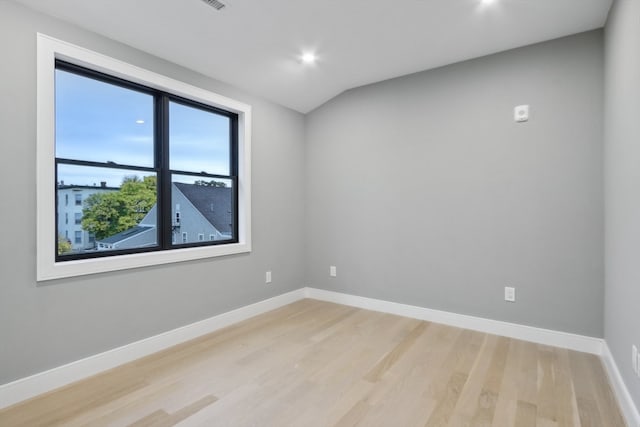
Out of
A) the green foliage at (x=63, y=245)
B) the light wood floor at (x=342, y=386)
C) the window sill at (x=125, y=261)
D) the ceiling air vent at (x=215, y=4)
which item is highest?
the ceiling air vent at (x=215, y=4)

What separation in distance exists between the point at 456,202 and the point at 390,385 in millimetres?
1889

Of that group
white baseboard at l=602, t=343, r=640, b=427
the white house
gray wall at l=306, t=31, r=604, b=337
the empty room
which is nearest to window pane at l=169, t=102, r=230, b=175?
the empty room

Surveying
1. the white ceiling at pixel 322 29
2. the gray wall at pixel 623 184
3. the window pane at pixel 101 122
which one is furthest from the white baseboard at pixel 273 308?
the white ceiling at pixel 322 29

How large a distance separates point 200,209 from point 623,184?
131 inches

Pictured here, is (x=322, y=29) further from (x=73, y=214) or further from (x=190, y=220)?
(x=73, y=214)

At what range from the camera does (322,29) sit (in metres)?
2.73

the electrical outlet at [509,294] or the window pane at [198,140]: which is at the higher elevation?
the window pane at [198,140]

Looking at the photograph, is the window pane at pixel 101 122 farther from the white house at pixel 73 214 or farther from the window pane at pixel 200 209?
the window pane at pixel 200 209

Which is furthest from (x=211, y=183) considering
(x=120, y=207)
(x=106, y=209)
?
(x=106, y=209)

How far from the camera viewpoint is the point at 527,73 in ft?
9.55

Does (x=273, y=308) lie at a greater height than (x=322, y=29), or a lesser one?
lesser

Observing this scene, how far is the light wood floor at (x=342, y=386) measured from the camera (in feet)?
6.09

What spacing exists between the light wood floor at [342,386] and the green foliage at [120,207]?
1.07 m

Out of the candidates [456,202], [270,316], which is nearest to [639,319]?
[456,202]
